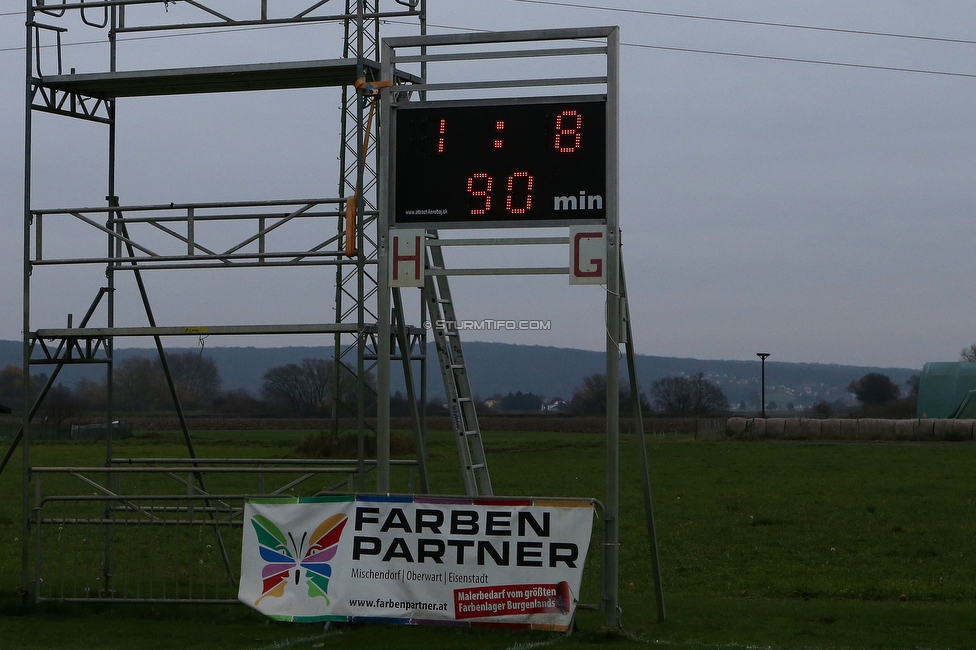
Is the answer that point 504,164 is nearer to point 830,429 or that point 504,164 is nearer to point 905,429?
point 905,429

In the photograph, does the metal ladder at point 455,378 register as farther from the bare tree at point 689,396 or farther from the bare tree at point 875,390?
the bare tree at point 875,390

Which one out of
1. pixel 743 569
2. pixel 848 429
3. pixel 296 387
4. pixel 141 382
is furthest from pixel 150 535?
pixel 296 387

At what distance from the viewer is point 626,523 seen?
21.7m

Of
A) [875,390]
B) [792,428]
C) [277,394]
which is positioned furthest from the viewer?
[875,390]

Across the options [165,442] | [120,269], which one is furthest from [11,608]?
[165,442]

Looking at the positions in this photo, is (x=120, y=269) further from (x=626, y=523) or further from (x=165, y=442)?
(x=165, y=442)

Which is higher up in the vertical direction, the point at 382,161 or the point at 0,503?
the point at 382,161

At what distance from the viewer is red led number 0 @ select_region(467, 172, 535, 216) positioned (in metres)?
10.2

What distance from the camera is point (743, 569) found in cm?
1647

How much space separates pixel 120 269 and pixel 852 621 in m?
8.30

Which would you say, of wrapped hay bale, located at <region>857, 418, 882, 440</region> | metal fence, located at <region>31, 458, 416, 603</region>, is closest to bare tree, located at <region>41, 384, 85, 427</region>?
wrapped hay bale, located at <region>857, 418, 882, 440</region>

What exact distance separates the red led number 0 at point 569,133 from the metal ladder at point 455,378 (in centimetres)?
178

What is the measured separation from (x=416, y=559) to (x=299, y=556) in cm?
112

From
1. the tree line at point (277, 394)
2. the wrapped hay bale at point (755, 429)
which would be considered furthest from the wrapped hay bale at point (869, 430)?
the tree line at point (277, 394)
